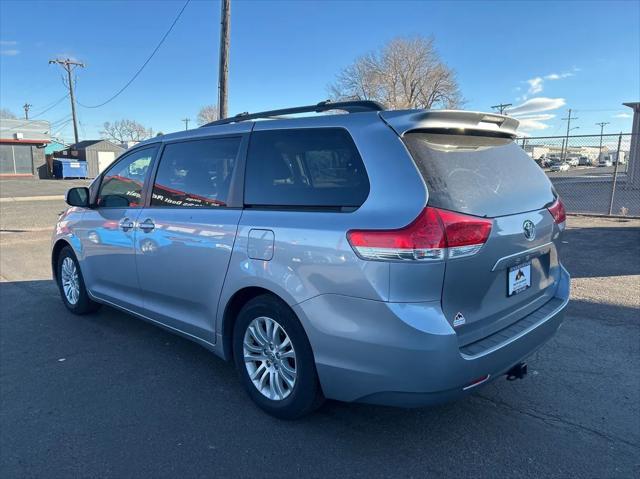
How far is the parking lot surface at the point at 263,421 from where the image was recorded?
8.55ft

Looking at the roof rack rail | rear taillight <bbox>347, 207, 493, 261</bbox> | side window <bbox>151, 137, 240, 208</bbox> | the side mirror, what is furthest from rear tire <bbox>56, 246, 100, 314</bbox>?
rear taillight <bbox>347, 207, 493, 261</bbox>

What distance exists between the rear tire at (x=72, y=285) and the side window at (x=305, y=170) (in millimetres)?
2814

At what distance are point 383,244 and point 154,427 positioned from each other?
1.89 meters

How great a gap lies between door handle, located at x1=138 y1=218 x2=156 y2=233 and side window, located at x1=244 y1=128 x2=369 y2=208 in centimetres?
106

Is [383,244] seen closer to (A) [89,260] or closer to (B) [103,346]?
(B) [103,346]

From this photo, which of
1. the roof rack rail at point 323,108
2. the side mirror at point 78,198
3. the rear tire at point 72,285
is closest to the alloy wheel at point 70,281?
the rear tire at point 72,285

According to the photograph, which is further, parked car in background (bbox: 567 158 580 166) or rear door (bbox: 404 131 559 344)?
parked car in background (bbox: 567 158 580 166)

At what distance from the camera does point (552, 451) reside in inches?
106

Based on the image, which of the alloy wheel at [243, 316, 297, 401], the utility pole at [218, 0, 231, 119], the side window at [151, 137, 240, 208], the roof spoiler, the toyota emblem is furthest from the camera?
the utility pole at [218, 0, 231, 119]

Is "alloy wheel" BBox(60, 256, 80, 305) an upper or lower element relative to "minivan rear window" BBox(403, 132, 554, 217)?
lower

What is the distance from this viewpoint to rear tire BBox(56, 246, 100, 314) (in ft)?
16.3

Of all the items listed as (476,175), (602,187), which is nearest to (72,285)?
(476,175)

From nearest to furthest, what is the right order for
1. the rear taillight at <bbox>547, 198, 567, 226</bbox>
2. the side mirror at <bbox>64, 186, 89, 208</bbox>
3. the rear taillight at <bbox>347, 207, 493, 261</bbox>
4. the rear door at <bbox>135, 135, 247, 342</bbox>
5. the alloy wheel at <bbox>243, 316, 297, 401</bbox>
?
1. the rear taillight at <bbox>347, 207, 493, 261</bbox>
2. the alloy wheel at <bbox>243, 316, 297, 401</bbox>
3. the rear taillight at <bbox>547, 198, 567, 226</bbox>
4. the rear door at <bbox>135, 135, 247, 342</bbox>
5. the side mirror at <bbox>64, 186, 89, 208</bbox>

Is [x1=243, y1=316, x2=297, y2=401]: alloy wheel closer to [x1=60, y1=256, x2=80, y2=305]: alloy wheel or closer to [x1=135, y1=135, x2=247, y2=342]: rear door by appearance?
[x1=135, y1=135, x2=247, y2=342]: rear door
